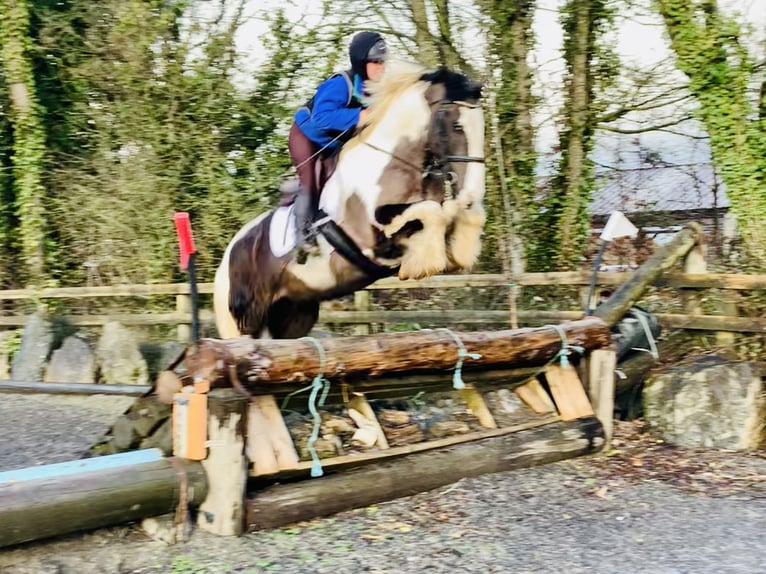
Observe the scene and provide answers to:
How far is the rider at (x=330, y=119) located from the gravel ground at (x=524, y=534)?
1.88 metres

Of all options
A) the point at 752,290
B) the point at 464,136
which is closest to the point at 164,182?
the point at 464,136

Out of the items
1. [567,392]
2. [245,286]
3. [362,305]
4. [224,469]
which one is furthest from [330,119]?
[362,305]

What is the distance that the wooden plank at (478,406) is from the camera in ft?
15.4

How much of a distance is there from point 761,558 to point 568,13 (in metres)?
6.36

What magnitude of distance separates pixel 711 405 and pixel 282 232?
2972 mm

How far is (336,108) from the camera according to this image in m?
4.92

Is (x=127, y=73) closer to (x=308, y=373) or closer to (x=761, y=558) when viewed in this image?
(x=308, y=373)

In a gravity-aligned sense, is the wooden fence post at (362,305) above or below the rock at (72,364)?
above

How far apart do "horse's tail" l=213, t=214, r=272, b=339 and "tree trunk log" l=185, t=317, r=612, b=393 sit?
1.47m

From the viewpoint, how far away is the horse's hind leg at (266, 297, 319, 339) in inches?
214

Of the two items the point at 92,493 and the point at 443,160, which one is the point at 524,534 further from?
the point at 443,160

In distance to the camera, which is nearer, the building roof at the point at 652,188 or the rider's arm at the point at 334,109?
the rider's arm at the point at 334,109

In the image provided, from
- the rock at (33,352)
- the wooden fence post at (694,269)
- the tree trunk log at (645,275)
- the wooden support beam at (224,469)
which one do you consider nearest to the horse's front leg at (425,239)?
the wooden support beam at (224,469)

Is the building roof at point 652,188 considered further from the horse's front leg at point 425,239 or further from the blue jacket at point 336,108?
the horse's front leg at point 425,239
